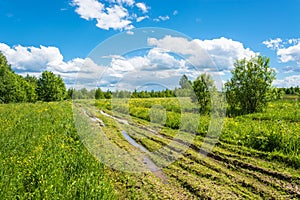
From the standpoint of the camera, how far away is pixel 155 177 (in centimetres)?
653

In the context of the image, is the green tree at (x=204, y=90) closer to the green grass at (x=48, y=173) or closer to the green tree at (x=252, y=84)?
the green tree at (x=252, y=84)

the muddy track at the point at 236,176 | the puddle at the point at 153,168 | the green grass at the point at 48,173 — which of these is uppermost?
the green grass at the point at 48,173

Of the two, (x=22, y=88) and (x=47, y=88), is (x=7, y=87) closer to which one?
(x=22, y=88)

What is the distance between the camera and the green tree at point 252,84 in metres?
18.8

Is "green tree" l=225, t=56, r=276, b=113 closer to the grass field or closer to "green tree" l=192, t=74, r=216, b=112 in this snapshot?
"green tree" l=192, t=74, r=216, b=112

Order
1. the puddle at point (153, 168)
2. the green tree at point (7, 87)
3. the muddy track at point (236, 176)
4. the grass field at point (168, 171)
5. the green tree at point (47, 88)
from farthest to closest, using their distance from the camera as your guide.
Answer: the green tree at point (47, 88) → the green tree at point (7, 87) → the puddle at point (153, 168) → the muddy track at point (236, 176) → the grass field at point (168, 171)

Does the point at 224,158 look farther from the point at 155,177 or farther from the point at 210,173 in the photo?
the point at 155,177

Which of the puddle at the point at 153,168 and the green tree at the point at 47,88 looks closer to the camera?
the puddle at the point at 153,168

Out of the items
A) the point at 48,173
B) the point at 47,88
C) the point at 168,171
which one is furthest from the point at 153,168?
the point at 47,88

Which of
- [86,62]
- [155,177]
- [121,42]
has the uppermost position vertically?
[121,42]

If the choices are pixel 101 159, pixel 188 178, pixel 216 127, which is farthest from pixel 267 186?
pixel 216 127

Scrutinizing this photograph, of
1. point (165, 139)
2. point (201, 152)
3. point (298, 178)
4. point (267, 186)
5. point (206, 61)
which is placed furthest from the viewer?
point (165, 139)

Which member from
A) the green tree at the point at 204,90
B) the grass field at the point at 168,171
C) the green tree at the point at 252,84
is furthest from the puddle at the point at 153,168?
the green tree at the point at 252,84

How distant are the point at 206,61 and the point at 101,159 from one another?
172 inches
